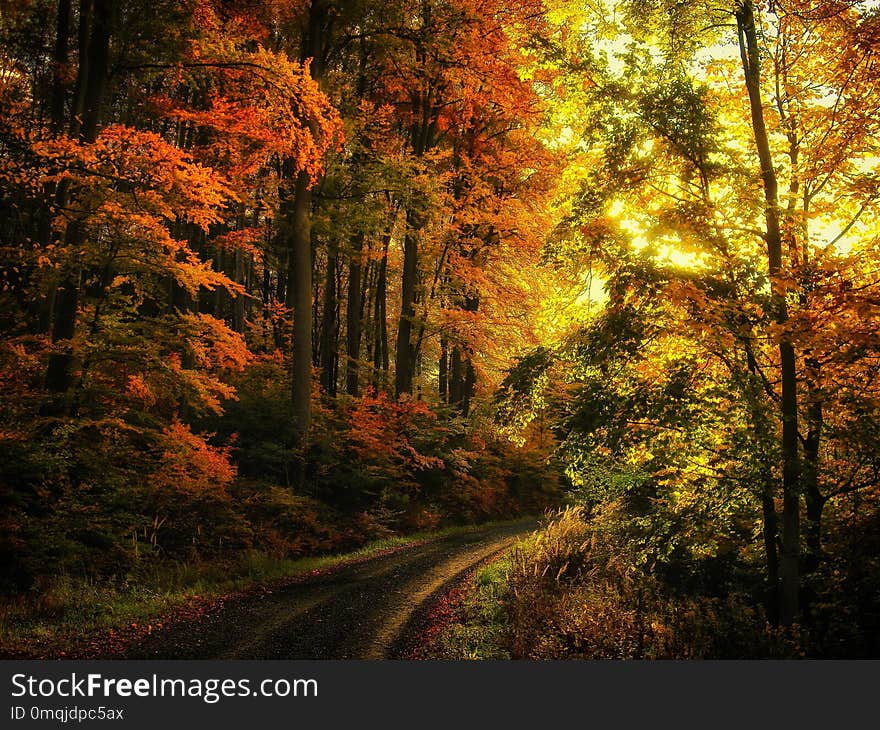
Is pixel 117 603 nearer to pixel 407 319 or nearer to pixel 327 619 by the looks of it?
pixel 327 619

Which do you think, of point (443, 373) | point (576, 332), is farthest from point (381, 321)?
point (576, 332)

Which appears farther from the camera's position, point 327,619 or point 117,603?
point 327,619

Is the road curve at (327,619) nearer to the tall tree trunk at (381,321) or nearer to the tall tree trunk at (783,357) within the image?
the tall tree trunk at (783,357)

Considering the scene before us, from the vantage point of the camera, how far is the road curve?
714cm

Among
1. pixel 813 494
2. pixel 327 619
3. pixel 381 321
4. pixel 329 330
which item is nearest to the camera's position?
pixel 813 494

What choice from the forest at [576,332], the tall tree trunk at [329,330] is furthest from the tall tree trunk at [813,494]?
the tall tree trunk at [329,330]

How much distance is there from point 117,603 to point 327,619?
2.87 meters

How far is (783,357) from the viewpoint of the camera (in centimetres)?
765

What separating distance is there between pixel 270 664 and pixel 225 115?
10.8 m

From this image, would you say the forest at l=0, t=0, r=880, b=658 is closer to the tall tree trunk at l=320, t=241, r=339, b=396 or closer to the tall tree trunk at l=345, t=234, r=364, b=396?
the tall tree trunk at l=345, t=234, r=364, b=396

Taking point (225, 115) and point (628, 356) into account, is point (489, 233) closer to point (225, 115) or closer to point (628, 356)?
point (225, 115)

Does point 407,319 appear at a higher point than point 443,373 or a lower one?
higher

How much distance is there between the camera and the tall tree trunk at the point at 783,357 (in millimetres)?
7238


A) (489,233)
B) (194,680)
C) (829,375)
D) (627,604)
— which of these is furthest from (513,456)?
(194,680)
